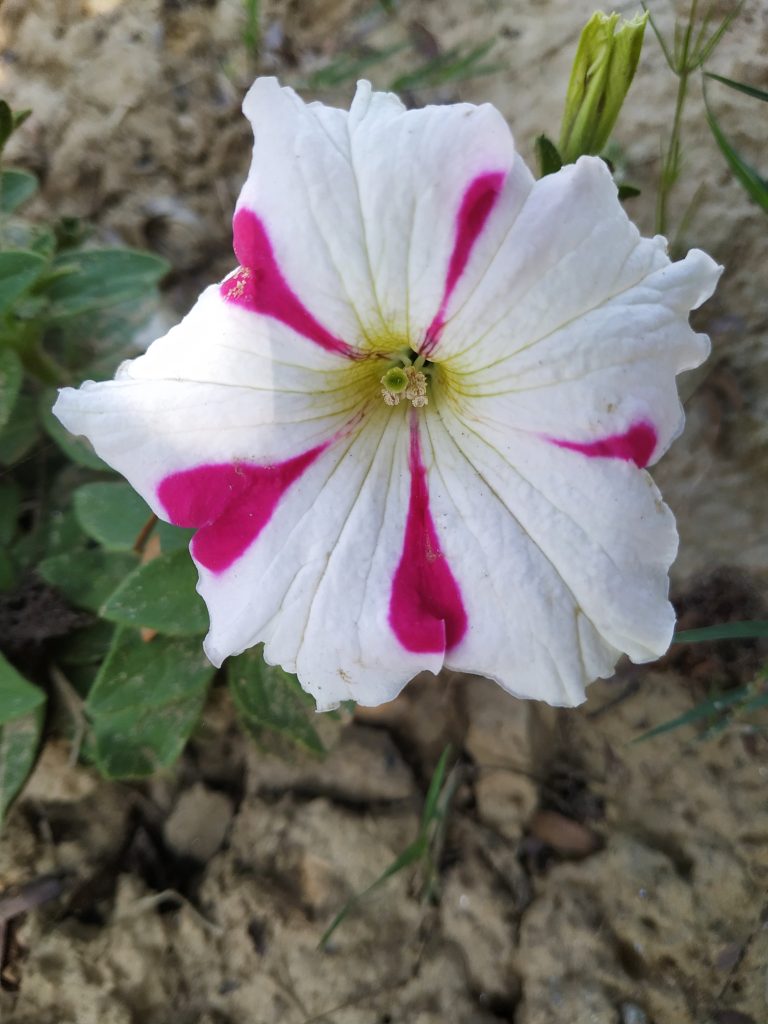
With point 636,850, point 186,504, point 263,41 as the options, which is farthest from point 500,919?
point 263,41

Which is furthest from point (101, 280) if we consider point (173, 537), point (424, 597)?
point (424, 597)

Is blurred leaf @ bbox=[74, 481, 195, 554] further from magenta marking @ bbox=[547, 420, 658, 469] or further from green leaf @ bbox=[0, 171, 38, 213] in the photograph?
magenta marking @ bbox=[547, 420, 658, 469]

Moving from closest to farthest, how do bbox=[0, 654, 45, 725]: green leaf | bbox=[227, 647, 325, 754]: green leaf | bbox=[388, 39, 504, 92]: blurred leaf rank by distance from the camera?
bbox=[0, 654, 45, 725]: green leaf → bbox=[227, 647, 325, 754]: green leaf → bbox=[388, 39, 504, 92]: blurred leaf

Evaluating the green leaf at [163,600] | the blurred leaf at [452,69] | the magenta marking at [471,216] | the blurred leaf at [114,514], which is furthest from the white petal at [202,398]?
the blurred leaf at [452,69]

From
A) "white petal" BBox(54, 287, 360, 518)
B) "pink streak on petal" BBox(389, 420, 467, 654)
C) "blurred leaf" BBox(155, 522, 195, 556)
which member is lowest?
"blurred leaf" BBox(155, 522, 195, 556)

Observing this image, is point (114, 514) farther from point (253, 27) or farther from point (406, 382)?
point (253, 27)

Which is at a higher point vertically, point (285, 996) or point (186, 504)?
point (186, 504)

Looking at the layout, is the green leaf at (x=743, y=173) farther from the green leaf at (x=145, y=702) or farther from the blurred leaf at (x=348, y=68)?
the green leaf at (x=145, y=702)

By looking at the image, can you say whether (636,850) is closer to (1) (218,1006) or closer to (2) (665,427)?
(1) (218,1006)

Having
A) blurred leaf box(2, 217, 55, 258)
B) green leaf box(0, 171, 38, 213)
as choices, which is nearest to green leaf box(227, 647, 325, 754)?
blurred leaf box(2, 217, 55, 258)
